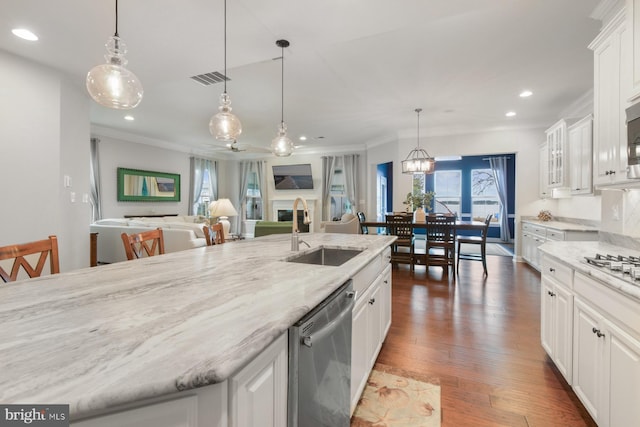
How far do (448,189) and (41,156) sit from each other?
9732 mm

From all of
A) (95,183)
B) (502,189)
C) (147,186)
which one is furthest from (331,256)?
(502,189)

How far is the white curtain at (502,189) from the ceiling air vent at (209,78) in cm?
825

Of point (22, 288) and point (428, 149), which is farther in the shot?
point (428, 149)

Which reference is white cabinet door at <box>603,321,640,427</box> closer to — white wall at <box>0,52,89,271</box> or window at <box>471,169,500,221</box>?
white wall at <box>0,52,89,271</box>

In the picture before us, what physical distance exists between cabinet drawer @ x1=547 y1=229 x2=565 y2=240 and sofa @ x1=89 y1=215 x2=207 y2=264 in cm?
540

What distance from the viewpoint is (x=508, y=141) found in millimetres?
5984

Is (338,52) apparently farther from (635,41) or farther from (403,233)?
(403,233)

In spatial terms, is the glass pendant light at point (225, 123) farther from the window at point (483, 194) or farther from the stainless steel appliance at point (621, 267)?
the window at point (483, 194)

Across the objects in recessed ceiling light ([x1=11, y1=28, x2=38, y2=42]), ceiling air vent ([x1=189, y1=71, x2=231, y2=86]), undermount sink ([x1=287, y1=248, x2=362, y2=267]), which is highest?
ceiling air vent ([x1=189, y1=71, x2=231, y2=86])

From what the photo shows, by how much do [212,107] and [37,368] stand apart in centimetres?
509

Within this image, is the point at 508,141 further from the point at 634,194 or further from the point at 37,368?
the point at 37,368

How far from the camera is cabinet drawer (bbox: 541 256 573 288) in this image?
69.8 inches

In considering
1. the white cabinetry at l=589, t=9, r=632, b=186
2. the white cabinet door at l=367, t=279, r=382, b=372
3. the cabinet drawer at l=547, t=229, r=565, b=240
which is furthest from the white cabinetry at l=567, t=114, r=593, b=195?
the white cabinet door at l=367, t=279, r=382, b=372

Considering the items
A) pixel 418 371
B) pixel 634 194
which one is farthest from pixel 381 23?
pixel 418 371
